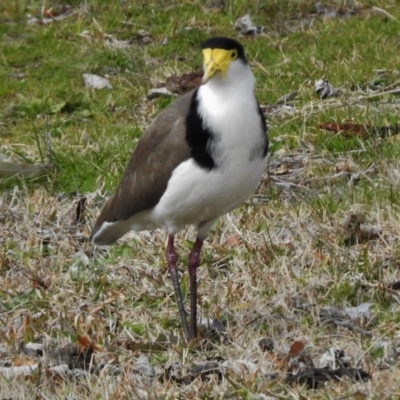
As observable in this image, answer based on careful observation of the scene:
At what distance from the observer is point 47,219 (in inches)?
282

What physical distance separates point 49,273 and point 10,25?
199 inches

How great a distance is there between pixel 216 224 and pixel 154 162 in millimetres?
1353

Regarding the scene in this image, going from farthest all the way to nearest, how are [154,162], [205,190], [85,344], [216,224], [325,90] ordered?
[325,90]
[216,224]
[154,162]
[85,344]
[205,190]

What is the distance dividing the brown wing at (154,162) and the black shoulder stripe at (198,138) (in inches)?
1.6

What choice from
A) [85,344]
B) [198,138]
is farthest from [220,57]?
[85,344]

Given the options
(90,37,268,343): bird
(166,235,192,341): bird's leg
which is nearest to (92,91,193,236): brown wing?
(90,37,268,343): bird

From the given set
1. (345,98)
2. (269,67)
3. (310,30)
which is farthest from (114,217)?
(310,30)

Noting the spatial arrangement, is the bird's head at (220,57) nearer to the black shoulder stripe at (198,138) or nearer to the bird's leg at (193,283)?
the black shoulder stripe at (198,138)

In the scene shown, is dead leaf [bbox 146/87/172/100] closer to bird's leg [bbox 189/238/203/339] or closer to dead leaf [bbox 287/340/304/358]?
bird's leg [bbox 189/238/203/339]

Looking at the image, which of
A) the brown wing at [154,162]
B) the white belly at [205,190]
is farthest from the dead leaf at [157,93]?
the white belly at [205,190]

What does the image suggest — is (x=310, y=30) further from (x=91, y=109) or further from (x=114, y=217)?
(x=114, y=217)

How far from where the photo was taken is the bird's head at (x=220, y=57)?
5.25 meters

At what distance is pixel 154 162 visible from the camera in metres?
5.64

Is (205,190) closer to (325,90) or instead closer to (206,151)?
(206,151)
